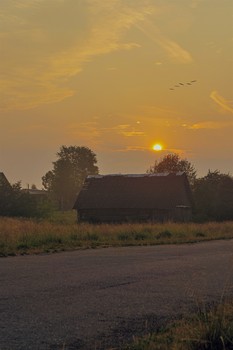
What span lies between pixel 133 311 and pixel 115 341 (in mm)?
1784

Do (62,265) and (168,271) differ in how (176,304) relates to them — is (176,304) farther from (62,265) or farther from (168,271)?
(62,265)

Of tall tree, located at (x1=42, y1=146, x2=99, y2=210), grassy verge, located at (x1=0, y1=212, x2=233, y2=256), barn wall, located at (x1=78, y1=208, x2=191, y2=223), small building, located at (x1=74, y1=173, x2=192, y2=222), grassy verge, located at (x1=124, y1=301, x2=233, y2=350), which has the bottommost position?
grassy verge, located at (x1=124, y1=301, x2=233, y2=350)

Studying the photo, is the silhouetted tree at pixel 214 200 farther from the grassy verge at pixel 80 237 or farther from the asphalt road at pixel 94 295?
the asphalt road at pixel 94 295

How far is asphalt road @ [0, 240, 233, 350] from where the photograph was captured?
296 inches

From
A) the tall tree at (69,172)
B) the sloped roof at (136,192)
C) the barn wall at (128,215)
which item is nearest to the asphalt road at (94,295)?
the barn wall at (128,215)

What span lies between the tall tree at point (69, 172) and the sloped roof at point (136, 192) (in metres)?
78.0

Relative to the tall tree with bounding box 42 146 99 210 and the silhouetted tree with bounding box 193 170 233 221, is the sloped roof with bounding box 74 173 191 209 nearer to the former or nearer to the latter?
the silhouetted tree with bounding box 193 170 233 221

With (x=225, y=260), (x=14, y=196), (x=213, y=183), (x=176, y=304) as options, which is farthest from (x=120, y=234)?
(x=213, y=183)

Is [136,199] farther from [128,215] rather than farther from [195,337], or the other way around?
[195,337]

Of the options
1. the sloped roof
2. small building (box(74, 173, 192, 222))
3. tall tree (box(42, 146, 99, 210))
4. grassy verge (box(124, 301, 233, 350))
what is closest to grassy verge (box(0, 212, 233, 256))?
grassy verge (box(124, 301, 233, 350))

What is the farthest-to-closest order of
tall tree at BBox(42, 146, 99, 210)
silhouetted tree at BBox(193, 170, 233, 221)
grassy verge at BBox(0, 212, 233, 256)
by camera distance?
tall tree at BBox(42, 146, 99, 210) < silhouetted tree at BBox(193, 170, 233, 221) < grassy verge at BBox(0, 212, 233, 256)

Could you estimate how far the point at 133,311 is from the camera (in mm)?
9055

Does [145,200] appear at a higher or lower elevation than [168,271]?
higher

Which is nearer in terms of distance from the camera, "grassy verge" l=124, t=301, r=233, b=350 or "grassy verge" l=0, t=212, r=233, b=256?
"grassy verge" l=124, t=301, r=233, b=350
